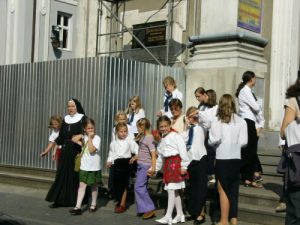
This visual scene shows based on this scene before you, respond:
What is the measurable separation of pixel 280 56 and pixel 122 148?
4738 millimetres

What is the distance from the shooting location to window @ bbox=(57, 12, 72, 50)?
113 feet

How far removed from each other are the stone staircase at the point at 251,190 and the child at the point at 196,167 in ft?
1.54

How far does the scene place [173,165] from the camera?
7.48 m

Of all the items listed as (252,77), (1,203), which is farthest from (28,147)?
(252,77)

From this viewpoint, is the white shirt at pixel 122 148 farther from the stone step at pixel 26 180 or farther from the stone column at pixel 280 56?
the stone column at pixel 280 56

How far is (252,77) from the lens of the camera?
27.3ft

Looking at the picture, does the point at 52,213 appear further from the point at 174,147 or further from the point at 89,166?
the point at 174,147

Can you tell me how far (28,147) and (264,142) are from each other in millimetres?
4993

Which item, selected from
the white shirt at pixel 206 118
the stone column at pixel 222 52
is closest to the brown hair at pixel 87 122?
the white shirt at pixel 206 118

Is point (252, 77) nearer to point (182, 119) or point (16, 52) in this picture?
point (182, 119)

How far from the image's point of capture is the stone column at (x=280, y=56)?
456 inches

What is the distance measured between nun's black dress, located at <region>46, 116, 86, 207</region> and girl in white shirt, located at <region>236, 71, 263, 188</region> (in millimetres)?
2586

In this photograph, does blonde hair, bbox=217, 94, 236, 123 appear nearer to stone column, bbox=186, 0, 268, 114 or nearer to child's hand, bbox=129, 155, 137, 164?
child's hand, bbox=129, 155, 137, 164

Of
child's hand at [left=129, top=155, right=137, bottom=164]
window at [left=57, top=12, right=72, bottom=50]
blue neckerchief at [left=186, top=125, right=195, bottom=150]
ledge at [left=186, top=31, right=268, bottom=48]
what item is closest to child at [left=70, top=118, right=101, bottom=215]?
child's hand at [left=129, top=155, right=137, bottom=164]
